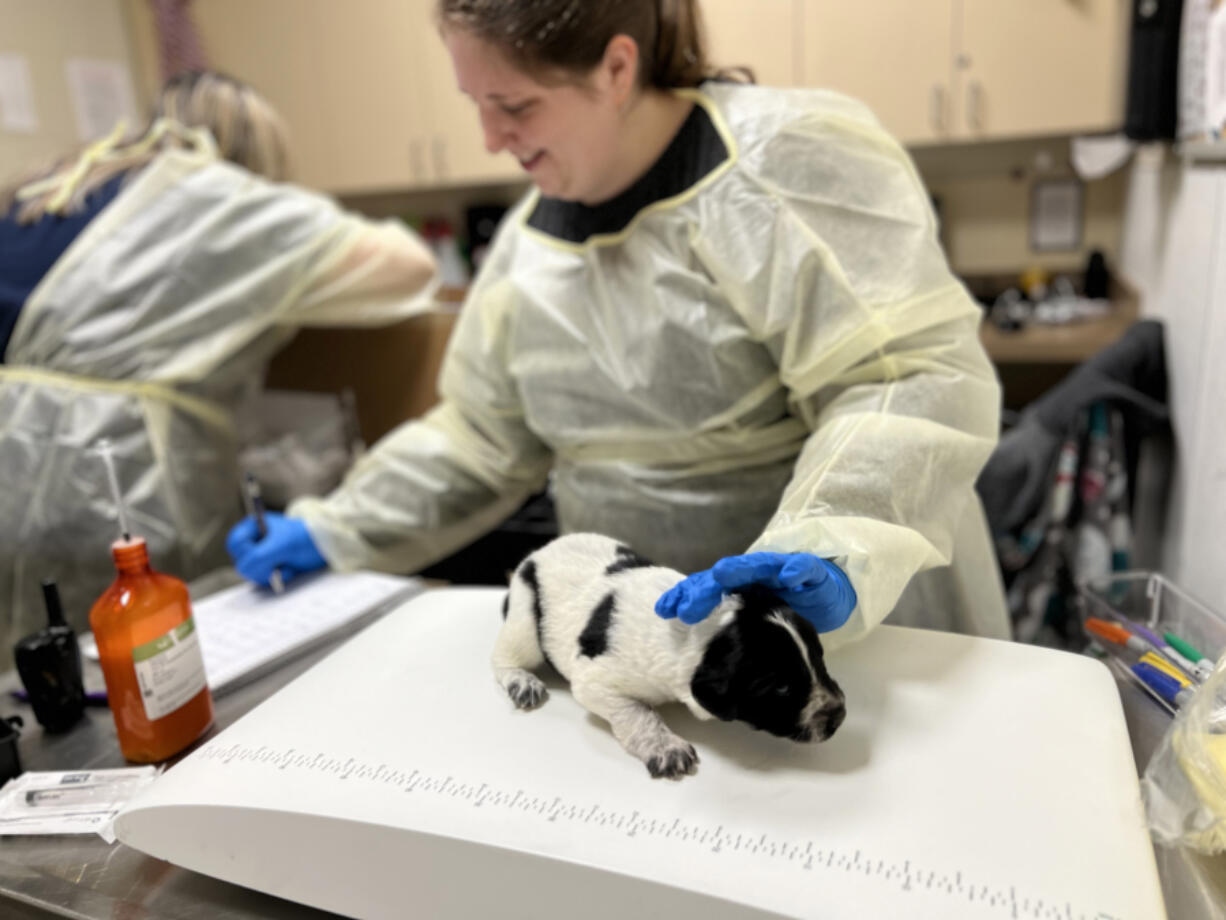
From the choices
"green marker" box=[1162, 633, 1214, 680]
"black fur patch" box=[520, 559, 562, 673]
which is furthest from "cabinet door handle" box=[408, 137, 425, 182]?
"green marker" box=[1162, 633, 1214, 680]

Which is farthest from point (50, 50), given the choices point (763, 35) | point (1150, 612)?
point (1150, 612)

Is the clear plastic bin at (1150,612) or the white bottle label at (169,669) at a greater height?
the white bottle label at (169,669)

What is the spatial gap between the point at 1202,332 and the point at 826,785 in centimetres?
95

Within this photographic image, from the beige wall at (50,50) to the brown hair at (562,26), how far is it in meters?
2.17

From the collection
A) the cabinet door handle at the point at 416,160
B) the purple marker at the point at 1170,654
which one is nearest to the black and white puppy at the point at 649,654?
the purple marker at the point at 1170,654

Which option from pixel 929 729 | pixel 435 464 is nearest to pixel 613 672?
pixel 929 729

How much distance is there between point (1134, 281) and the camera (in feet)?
6.41

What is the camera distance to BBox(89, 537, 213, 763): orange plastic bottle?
2.32 feet

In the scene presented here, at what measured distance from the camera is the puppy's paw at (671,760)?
55 centimetres

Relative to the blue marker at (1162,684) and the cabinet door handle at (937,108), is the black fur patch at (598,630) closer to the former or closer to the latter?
the blue marker at (1162,684)

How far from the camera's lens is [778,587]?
586 millimetres

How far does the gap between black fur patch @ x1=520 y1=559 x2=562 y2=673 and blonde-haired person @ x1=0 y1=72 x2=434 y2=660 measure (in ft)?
2.96

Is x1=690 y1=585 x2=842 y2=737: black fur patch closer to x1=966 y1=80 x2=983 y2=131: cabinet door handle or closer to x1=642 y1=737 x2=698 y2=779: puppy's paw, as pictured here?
x1=642 y1=737 x2=698 y2=779: puppy's paw

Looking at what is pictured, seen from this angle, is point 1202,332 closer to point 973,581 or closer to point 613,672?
point 973,581
